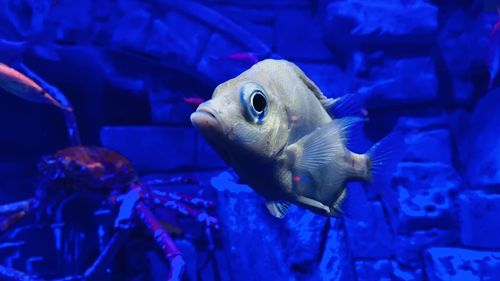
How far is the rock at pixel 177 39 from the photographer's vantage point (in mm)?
3963

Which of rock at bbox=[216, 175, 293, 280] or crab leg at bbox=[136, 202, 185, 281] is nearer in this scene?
crab leg at bbox=[136, 202, 185, 281]

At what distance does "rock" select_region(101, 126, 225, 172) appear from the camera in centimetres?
421

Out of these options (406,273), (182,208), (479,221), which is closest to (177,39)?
(182,208)

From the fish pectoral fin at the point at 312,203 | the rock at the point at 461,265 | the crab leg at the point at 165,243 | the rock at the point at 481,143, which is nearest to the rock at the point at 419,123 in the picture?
the rock at the point at 481,143

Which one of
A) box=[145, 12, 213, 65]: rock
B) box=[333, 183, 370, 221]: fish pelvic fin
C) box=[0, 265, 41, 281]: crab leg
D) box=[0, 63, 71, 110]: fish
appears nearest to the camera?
box=[333, 183, 370, 221]: fish pelvic fin

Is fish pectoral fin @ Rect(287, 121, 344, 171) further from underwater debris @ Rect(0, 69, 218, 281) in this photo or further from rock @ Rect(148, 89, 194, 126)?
rock @ Rect(148, 89, 194, 126)

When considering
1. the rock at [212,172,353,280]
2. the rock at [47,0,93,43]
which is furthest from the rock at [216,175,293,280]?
the rock at [47,0,93,43]

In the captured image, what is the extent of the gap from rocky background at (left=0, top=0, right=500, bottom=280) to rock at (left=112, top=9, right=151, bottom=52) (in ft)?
0.04

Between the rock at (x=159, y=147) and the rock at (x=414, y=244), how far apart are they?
66.7 inches

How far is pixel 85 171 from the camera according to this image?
3342mm

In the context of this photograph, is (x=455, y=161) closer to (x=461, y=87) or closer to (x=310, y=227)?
(x=461, y=87)

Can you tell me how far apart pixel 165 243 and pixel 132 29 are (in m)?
1.88

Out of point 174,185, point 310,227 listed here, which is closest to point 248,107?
point 310,227

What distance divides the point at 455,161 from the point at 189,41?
2651mm
